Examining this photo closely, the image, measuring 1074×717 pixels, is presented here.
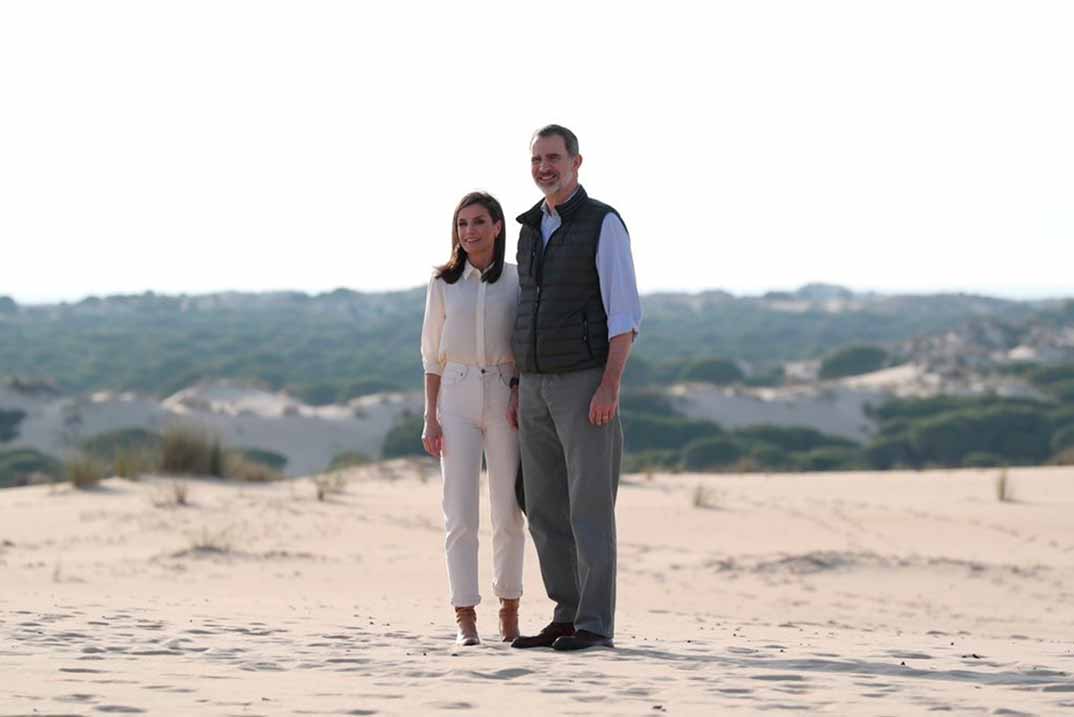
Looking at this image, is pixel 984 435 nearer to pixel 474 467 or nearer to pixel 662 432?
pixel 662 432

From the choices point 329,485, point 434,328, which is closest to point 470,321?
point 434,328

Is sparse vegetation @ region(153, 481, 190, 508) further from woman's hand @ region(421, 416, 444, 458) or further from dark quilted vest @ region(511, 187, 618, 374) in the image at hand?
dark quilted vest @ region(511, 187, 618, 374)

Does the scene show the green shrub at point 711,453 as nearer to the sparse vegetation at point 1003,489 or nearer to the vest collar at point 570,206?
the sparse vegetation at point 1003,489

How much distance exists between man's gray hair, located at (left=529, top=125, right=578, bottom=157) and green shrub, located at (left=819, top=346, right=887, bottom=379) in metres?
40.1

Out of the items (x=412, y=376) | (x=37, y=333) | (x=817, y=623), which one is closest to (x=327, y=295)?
(x=37, y=333)

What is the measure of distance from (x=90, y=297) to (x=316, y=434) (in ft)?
163

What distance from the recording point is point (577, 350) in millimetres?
5883

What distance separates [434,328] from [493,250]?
0.39 metres

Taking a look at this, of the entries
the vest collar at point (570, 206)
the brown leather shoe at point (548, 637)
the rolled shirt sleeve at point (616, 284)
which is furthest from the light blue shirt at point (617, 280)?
the brown leather shoe at point (548, 637)

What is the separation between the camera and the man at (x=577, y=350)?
231 inches

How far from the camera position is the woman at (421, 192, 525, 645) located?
620 cm

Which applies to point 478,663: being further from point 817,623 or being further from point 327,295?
point 327,295

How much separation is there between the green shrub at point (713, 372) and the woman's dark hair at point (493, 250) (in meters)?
38.3

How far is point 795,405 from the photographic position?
34.8m
